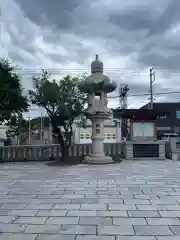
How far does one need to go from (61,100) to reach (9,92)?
2.35m

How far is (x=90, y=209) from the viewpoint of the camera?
4.24m

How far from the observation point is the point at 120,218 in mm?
3760

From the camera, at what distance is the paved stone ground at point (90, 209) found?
3215 mm

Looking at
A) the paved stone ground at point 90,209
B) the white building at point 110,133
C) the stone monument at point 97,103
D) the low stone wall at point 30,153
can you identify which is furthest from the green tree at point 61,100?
the white building at point 110,133

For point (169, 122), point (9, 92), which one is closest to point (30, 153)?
point (9, 92)

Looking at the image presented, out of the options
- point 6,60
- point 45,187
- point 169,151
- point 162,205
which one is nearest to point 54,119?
point 6,60

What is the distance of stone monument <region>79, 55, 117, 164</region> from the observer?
11164 millimetres

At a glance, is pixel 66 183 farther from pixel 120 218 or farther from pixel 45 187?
pixel 120 218

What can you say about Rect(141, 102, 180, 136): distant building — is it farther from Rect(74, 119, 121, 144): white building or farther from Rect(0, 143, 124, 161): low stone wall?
Rect(0, 143, 124, 161): low stone wall

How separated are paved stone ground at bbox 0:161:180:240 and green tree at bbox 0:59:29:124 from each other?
5047mm

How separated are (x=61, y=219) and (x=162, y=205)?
1.89m

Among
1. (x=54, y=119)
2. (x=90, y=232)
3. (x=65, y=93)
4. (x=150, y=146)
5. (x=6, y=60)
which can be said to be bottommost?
(x=90, y=232)

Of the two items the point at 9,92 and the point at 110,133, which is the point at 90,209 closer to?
the point at 9,92

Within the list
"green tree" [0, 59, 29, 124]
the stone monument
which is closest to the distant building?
the stone monument
